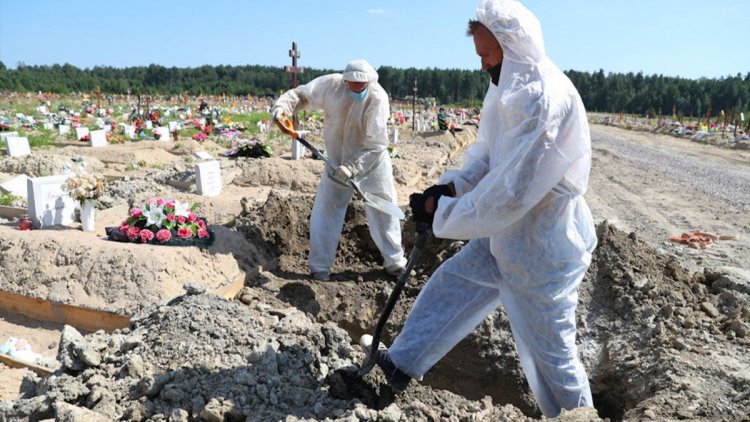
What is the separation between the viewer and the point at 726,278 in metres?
4.80

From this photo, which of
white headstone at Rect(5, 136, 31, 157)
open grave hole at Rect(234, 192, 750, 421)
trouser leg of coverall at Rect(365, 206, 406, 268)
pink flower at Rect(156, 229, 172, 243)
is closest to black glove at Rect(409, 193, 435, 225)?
open grave hole at Rect(234, 192, 750, 421)

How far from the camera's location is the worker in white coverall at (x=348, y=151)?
4828 millimetres

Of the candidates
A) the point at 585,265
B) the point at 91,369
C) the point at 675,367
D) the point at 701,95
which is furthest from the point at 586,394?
the point at 701,95

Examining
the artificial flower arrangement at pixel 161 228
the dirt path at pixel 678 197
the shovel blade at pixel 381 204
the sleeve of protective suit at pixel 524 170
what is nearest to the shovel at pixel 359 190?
the shovel blade at pixel 381 204

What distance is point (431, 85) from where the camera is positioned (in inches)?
2980

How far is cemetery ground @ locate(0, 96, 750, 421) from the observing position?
109 inches

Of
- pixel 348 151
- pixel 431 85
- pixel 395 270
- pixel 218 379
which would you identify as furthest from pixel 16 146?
pixel 431 85

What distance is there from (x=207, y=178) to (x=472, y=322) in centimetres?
623

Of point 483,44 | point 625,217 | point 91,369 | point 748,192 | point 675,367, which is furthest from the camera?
point 748,192

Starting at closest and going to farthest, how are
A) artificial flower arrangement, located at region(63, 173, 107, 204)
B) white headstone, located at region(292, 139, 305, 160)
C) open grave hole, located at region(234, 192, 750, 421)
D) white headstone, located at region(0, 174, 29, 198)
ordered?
1. open grave hole, located at region(234, 192, 750, 421)
2. artificial flower arrangement, located at region(63, 173, 107, 204)
3. white headstone, located at region(0, 174, 29, 198)
4. white headstone, located at region(292, 139, 305, 160)

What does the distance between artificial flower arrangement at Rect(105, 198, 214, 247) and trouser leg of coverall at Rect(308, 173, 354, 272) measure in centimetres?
106

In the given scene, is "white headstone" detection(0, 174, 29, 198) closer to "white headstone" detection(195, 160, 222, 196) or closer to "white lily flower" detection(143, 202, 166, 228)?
"white headstone" detection(195, 160, 222, 196)

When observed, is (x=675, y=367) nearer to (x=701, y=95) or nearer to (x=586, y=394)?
(x=586, y=394)

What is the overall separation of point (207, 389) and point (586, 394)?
182 centimetres
